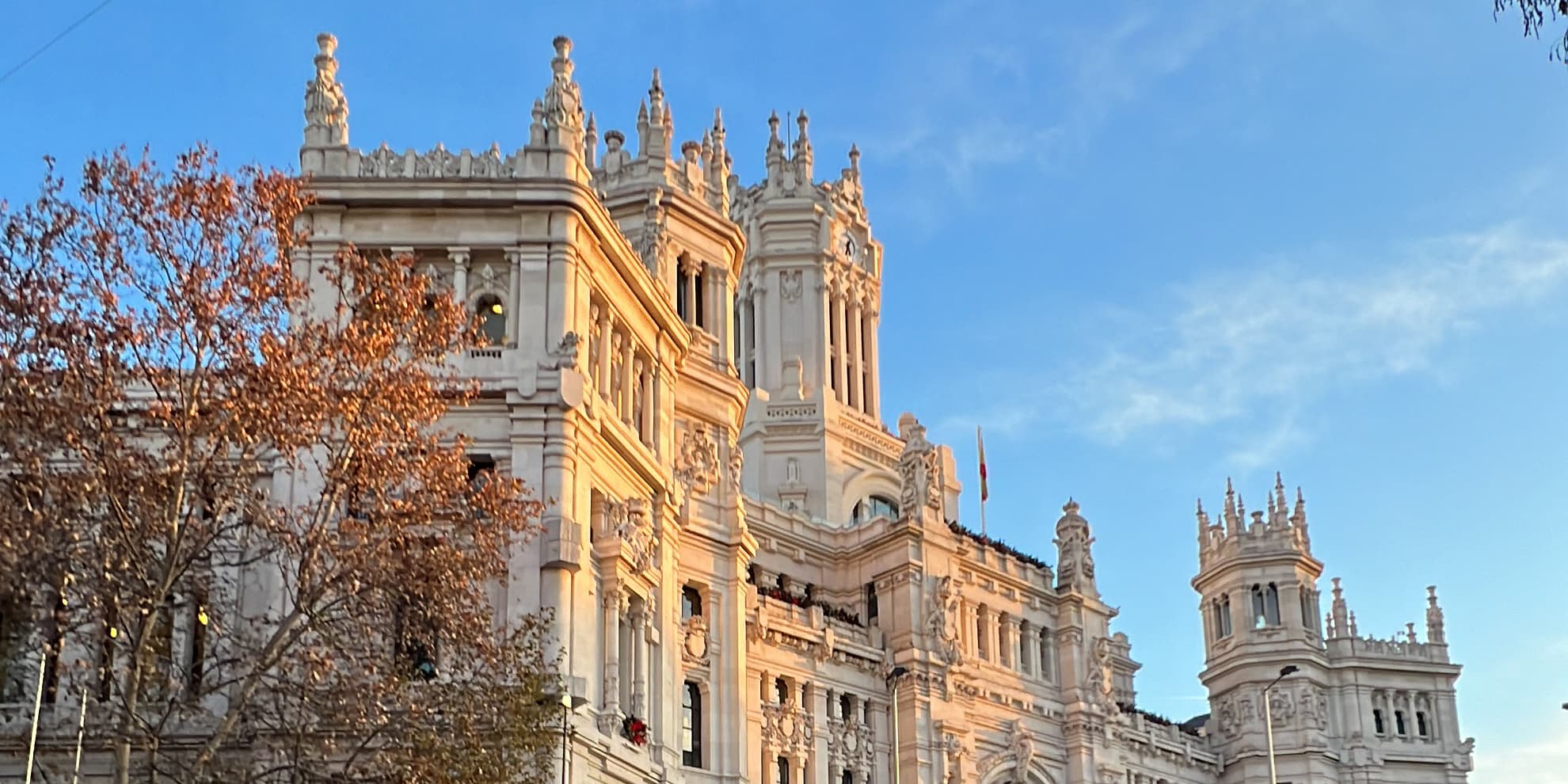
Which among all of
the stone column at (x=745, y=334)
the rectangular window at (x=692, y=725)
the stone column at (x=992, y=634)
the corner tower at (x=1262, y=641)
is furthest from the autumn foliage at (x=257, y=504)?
the corner tower at (x=1262, y=641)

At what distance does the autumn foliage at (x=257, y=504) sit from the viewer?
34.7 metres

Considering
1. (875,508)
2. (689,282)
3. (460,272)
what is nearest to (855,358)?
(875,508)

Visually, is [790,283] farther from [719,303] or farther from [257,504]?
[257,504]

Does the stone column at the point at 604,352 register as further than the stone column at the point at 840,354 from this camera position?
No

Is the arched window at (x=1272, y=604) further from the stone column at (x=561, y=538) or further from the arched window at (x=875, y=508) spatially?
the stone column at (x=561, y=538)

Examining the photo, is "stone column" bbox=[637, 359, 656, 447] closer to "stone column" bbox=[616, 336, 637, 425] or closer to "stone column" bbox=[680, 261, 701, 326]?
"stone column" bbox=[616, 336, 637, 425]

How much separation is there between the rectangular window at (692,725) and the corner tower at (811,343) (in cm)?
2210

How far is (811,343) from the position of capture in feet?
276

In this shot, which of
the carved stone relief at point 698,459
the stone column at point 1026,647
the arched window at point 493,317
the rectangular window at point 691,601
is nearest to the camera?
the arched window at point 493,317

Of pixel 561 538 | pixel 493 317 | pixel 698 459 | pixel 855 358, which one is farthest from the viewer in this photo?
pixel 855 358

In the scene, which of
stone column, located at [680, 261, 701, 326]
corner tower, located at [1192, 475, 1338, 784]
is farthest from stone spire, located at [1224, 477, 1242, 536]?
stone column, located at [680, 261, 701, 326]

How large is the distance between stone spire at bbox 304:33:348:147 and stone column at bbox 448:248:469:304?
4.07m

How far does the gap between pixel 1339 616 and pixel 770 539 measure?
4050 cm

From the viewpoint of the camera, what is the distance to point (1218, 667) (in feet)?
311
